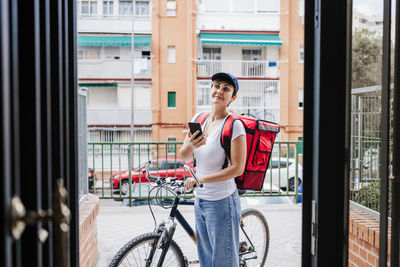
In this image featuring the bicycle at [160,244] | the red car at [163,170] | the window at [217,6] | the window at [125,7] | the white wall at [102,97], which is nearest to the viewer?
the bicycle at [160,244]

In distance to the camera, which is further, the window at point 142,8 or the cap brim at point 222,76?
the window at point 142,8

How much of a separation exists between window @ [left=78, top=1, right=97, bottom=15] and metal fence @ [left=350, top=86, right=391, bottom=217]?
17.1 m

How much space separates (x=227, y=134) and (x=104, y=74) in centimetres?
1622

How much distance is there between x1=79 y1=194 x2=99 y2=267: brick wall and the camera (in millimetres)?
2945

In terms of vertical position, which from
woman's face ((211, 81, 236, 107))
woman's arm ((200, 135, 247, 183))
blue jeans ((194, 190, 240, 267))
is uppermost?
woman's face ((211, 81, 236, 107))

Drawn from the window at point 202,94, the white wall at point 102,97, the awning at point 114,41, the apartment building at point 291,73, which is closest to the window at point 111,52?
the awning at point 114,41

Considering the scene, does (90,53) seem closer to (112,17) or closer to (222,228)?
(112,17)

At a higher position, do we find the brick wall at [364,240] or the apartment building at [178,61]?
the apartment building at [178,61]

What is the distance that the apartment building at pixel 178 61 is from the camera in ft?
57.5

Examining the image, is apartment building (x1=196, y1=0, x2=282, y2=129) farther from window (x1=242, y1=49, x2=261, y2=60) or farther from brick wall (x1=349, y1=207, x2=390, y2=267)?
brick wall (x1=349, y1=207, x2=390, y2=267)

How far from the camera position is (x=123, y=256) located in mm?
2492

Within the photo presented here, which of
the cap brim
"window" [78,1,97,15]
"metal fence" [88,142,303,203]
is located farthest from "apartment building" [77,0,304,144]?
the cap brim

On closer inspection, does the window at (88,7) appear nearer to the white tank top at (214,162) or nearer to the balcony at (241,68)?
the balcony at (241,68)

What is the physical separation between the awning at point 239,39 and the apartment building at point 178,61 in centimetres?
5
